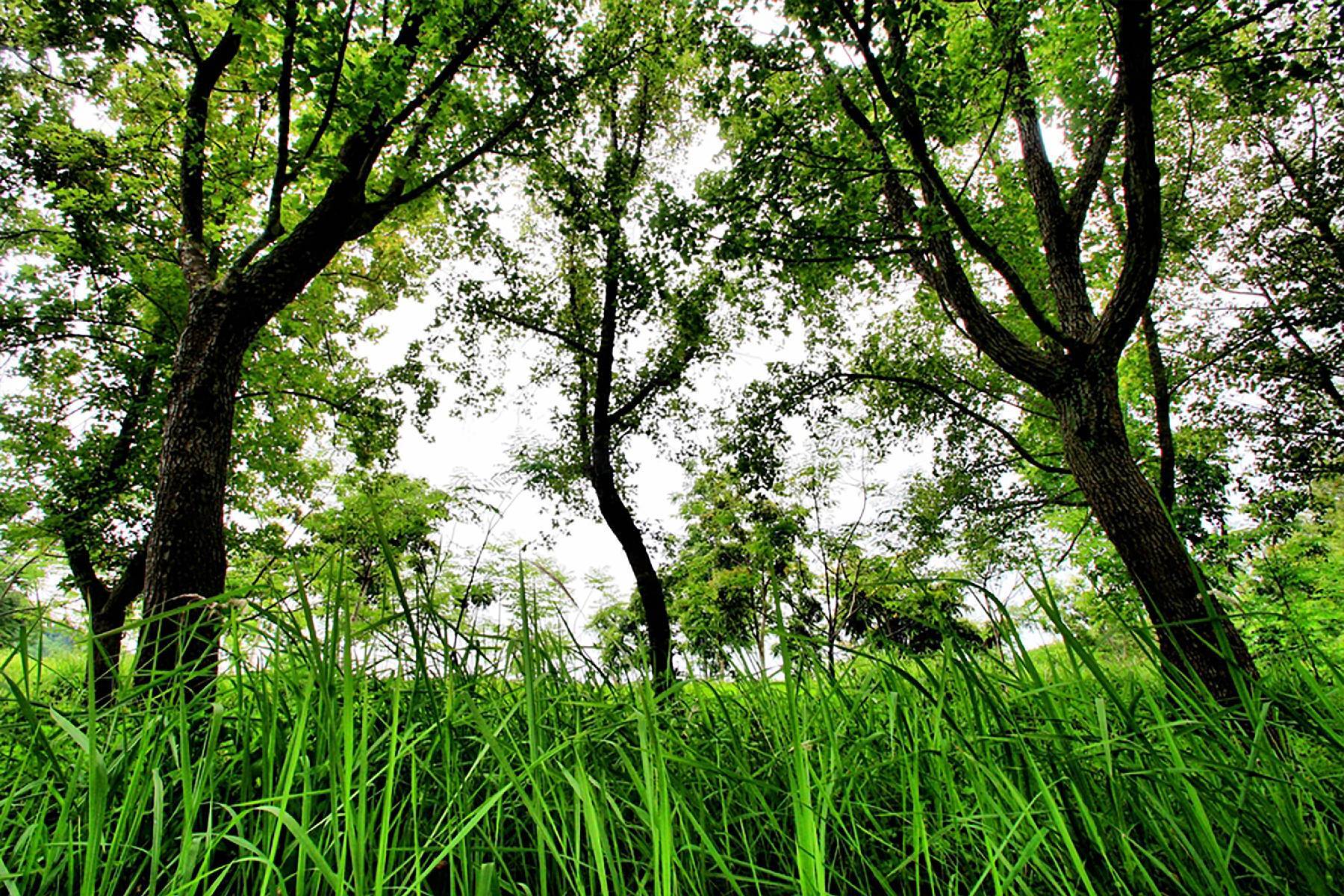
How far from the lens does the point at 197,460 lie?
12.6 ft

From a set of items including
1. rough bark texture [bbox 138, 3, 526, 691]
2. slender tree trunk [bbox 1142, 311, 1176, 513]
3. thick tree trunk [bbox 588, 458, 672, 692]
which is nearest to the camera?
rough bark texture [bbox 138, 3, 526, 691]

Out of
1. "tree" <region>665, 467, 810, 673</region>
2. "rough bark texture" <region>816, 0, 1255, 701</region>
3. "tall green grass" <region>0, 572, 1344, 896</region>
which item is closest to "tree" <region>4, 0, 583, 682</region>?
"tall green grass" <region>0, 572, 1344, 896</region>

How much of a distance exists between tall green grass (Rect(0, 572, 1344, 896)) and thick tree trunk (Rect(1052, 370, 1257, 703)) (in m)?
3.82

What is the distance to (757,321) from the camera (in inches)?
306

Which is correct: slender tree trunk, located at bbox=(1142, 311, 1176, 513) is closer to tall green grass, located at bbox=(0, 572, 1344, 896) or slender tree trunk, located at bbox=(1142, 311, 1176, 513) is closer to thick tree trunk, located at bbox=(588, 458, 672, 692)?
tall green grass, located at bbox=(0, 572, 1344, 896)

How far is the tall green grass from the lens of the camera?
69 centimetres

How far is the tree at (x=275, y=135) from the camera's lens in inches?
141

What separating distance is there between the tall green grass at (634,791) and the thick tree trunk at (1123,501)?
382 centimetres

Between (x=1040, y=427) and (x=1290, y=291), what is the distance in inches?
158

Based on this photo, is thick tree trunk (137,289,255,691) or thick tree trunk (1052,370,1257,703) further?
thick tree trunk (1052,370,1257,703)

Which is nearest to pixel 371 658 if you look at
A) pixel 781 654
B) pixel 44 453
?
pixel 781 654

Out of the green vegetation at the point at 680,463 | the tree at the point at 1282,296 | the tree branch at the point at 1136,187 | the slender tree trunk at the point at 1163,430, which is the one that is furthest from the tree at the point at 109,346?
the tree at the point at 1282,296

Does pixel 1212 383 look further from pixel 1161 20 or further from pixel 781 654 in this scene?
pixel 781 654

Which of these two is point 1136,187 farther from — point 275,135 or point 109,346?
point 109,346
